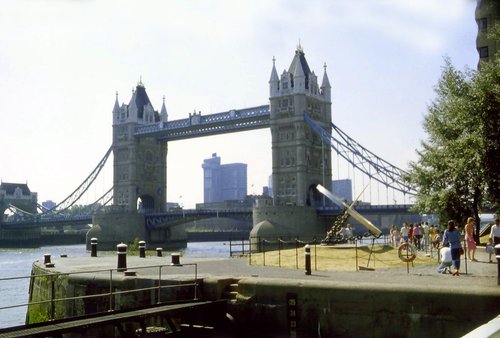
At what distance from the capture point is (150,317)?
48.6ft

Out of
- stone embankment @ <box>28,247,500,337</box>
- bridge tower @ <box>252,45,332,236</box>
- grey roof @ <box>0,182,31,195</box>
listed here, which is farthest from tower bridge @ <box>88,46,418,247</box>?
grey roof @ <box>0,182,31,195</box>

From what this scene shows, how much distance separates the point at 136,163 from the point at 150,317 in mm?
97465

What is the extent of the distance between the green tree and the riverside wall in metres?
8.68

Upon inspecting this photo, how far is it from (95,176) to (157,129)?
25.4m

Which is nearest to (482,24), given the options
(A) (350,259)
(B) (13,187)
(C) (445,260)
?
(A) (350,259)

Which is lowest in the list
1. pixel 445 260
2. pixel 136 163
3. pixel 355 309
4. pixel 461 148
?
pixel 355 309

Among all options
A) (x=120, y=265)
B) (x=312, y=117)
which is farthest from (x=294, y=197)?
(x=120, y=265)

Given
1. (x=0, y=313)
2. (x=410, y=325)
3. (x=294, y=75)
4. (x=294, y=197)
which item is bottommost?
(x=0, y=313)

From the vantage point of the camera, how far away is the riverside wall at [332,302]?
1234 cm

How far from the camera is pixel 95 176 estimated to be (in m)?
124

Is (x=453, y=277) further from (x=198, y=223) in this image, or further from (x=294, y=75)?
(x=198, y=223)

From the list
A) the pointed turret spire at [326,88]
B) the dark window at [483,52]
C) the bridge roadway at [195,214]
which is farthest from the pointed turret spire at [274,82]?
the dark window at [483,52]

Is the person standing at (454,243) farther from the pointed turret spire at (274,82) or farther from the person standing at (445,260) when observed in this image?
the pointed turret spire at (274,82)

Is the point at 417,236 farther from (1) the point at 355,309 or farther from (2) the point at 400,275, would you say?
(1) the point at 355,309
